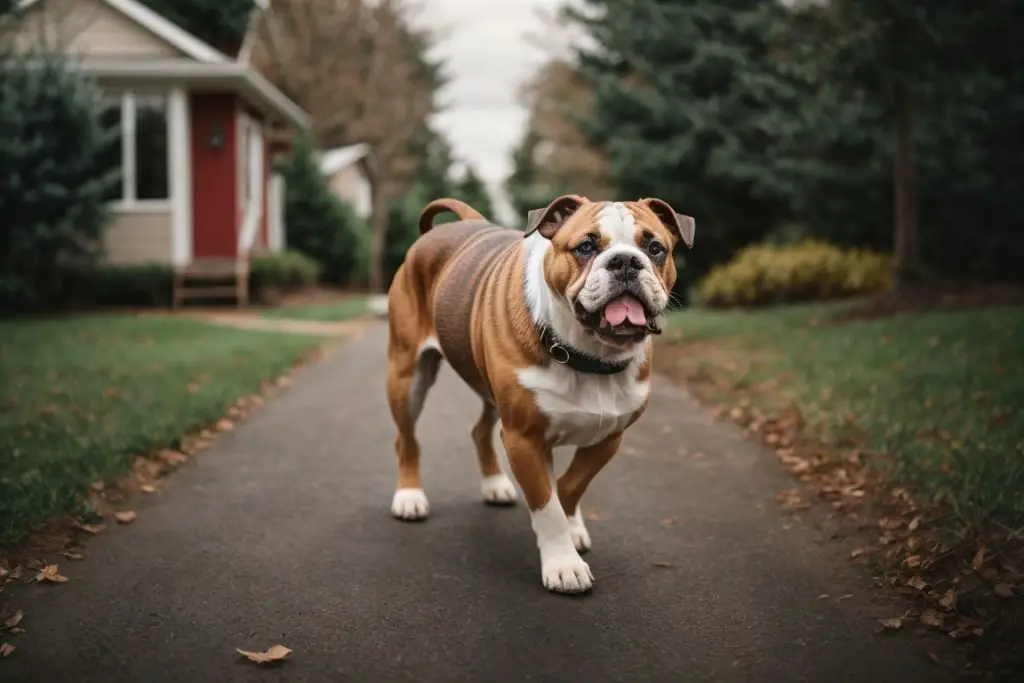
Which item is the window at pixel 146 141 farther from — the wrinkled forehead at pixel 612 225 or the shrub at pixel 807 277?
the wrinkled forehead at pixel 612 225

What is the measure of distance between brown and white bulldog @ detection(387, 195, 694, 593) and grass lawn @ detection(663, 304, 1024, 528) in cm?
185

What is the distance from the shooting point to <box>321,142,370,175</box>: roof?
32412mm

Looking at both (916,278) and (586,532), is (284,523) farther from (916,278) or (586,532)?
(916,278)

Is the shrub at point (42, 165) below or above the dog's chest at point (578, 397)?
above

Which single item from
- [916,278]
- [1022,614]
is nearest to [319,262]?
[916,278]

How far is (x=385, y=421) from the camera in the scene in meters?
7.73

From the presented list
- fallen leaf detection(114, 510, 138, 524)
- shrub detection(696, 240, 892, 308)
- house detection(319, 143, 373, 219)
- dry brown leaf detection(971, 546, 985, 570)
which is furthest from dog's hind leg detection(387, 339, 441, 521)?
house detection(319, 143, 373, 219)

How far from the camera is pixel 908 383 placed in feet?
24.4

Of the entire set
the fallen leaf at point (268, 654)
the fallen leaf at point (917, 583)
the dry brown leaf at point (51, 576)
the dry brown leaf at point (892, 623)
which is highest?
the fallen leaf at point (917, 583)

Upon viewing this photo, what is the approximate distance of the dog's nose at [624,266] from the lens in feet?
11.2

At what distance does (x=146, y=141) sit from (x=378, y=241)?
640 inches

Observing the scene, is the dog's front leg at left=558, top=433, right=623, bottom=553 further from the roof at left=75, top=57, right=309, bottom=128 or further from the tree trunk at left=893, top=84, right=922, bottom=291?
the roof at left=75, top=57, right=309, bottom=128

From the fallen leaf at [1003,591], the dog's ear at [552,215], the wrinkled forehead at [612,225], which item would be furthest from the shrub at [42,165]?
the fallen leaf at [1003,591]

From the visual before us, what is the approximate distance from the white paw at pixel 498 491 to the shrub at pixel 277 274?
14077 mm
